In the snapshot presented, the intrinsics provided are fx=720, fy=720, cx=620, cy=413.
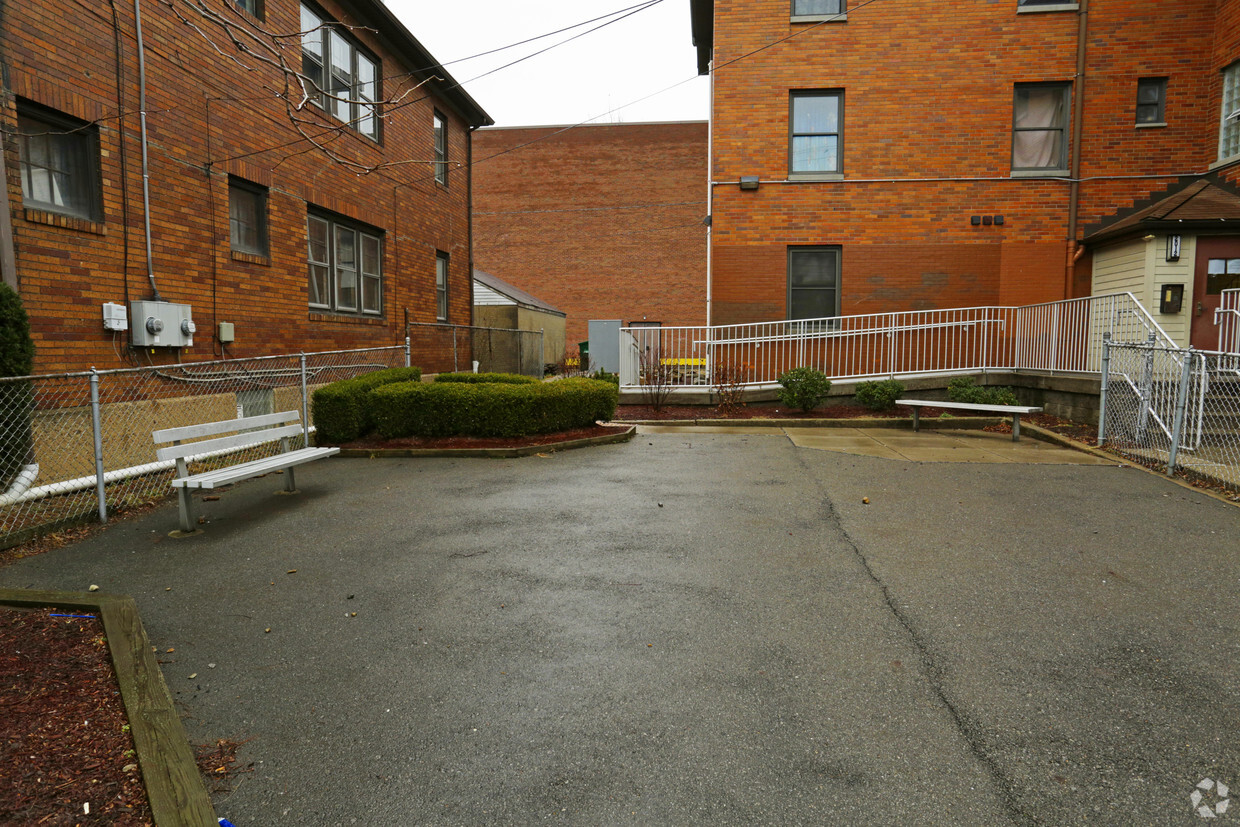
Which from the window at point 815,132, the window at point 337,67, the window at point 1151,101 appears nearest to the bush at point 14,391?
the window at point 337,67

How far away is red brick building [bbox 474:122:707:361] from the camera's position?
32.8 meters

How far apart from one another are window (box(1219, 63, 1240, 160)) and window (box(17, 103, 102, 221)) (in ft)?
59.6

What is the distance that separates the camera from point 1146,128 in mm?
14391

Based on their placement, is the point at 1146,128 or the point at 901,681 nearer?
the point at 901,681

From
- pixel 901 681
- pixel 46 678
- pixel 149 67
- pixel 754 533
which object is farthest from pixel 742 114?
pixel 46 678

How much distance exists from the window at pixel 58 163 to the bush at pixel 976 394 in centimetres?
1310

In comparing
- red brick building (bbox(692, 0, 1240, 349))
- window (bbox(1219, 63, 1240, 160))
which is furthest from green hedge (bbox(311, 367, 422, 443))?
window (bbox(1219, 63, 1240, 160))

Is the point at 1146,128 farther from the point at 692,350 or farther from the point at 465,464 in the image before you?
the point at 465,464

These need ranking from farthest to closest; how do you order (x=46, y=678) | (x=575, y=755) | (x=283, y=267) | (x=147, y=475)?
(x=283, y=267) < (x=147, y=475) < (x=46, y=678) < (x=575, y=755)

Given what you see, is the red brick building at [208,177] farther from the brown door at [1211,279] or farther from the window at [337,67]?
the brown door at [1211,279]

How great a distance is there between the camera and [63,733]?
285cm

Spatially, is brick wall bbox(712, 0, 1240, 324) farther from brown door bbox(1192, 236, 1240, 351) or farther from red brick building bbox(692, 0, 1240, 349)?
brown door bbox(1192, 236, 1240, 351)

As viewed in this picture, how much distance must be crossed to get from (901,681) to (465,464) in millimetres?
6583

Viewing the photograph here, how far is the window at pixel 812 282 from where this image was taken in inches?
601
